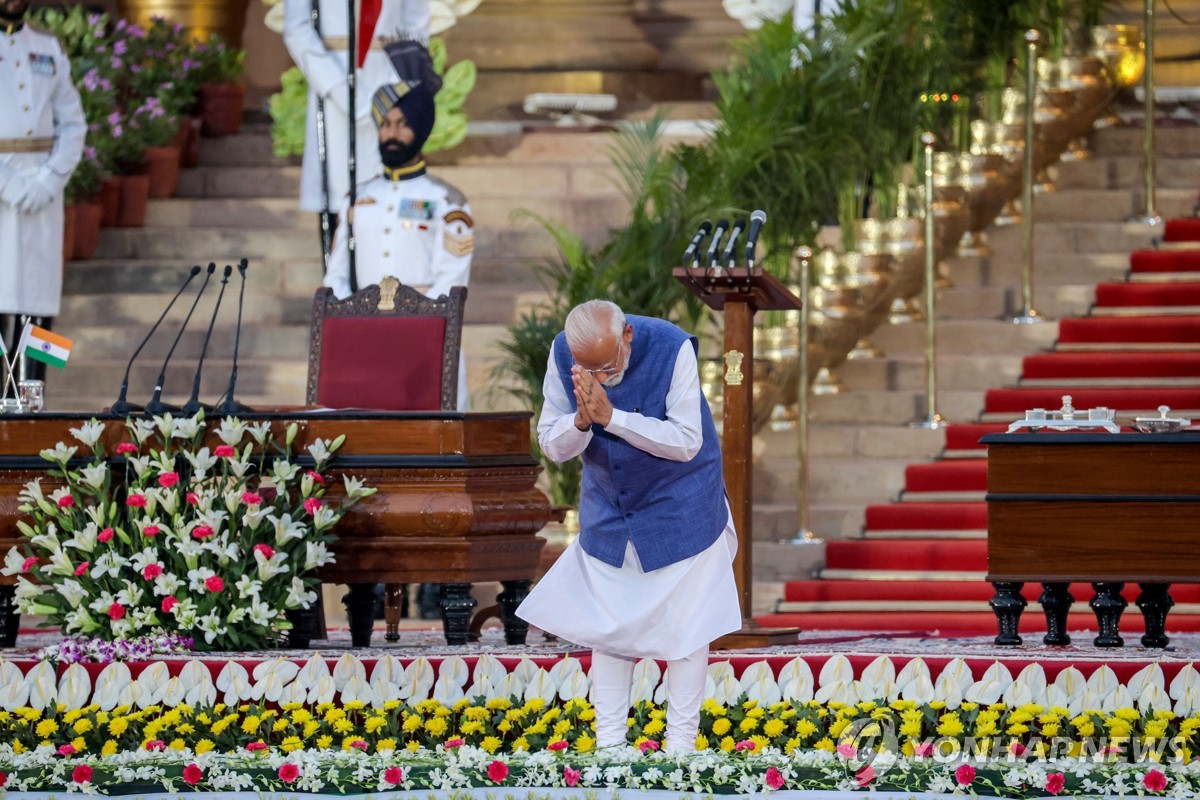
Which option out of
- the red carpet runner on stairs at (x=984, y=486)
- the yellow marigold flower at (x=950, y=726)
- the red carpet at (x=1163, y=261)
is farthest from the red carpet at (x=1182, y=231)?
the yellow marigold flower at (x=950, y=726)

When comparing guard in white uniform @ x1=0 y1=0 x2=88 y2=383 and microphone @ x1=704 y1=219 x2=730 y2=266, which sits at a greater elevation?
guard in white uniform @ x1=0 y1=0 x2=88 y2=383

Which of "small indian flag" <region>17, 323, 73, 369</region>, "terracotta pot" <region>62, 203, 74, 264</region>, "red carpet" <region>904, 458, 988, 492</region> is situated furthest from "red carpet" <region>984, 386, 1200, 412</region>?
"terracotta pot" <region>62, 203, 74, 264</region>

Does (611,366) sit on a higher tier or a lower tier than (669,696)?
higher

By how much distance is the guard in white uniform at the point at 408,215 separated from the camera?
9.81 m

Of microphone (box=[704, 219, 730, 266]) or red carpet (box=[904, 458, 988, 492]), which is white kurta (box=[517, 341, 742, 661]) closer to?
microphone (box=[704, 219, 730, 266])

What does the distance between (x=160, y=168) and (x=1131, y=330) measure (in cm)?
526

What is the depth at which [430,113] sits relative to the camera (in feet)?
32.4

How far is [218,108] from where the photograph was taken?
46.2 feet

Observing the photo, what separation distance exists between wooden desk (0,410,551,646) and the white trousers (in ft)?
5.62

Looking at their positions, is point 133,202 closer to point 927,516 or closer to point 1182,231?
point 927,516

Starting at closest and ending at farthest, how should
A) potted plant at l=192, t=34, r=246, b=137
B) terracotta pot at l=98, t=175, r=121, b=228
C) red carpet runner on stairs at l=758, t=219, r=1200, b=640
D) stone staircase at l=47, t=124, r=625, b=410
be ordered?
red carpet runner on stairs at l=758, t=219, r=1200, b=640, stone staircase at l=47, t=124, r=625, b=410, terracotta pot at l=98, t=175, r=121, b=228, potted plant at l=192, t=34, r=246, b=137

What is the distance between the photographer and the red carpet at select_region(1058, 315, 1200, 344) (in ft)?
37.1

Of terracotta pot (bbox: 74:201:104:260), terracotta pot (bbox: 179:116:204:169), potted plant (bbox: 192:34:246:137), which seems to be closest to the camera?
terracotta pot (bbox: 74:201:104:260)

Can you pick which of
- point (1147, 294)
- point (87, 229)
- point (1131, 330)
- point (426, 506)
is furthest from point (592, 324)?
point (87, 229)
